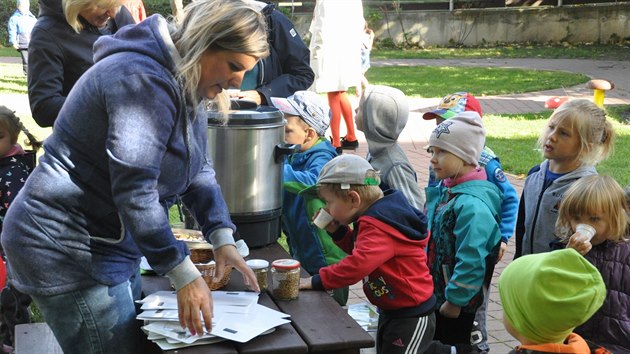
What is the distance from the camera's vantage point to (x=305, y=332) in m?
2.49

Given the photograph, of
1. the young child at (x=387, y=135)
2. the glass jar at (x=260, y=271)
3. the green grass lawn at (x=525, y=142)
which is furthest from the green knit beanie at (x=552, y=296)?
the green grass lawn at (x=525, y=142)

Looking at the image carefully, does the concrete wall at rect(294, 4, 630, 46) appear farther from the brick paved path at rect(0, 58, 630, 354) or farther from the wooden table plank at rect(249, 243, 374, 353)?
the wooden table plank at rect(249, 243, 374, 353)

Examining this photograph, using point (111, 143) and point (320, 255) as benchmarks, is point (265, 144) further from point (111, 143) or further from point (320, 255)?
point (111, 143)

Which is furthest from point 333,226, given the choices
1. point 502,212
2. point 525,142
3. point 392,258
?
point 525,142

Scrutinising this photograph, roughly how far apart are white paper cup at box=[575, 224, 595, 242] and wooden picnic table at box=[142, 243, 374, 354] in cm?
108

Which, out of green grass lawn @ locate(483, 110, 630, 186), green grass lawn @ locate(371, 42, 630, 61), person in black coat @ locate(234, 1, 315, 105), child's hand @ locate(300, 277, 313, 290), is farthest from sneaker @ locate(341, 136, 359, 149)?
green grass lawn @ locate(371, 42, 630, 61)

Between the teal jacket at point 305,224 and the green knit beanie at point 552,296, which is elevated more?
the green knit beanie at point 552,296

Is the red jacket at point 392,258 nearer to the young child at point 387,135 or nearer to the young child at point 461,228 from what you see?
the young child at point 461,228

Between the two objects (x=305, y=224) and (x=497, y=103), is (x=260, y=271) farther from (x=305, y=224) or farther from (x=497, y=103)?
(x=497, y=103)

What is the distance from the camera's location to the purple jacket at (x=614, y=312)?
311cm

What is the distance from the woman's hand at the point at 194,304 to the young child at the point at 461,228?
1592 millimetres

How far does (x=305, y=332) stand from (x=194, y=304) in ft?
1.46

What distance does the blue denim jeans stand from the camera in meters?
2.33

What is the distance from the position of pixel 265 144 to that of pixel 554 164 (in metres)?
1.44
